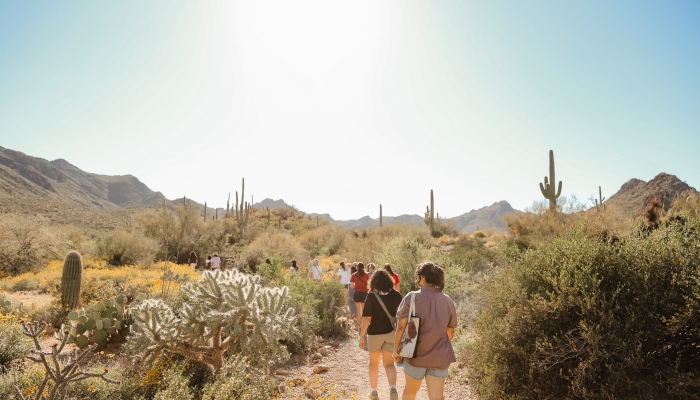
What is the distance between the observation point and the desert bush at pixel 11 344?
596 centimetres

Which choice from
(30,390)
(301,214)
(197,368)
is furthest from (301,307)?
(301,214)

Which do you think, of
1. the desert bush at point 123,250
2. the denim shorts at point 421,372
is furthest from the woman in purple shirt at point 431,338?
the desert bush at point 123,250

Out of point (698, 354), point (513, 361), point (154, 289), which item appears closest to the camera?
point (698, 354)

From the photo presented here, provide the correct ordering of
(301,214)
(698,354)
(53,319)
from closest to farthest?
(698,354), (53,319), (301,214)

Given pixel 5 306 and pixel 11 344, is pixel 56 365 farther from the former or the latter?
pixel 5 306

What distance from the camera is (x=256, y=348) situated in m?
4.55

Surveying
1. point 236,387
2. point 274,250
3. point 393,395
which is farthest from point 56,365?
point 274,250

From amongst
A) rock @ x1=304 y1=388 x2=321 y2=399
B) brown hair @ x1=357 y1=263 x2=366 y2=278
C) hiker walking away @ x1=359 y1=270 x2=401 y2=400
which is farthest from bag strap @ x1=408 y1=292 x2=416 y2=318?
brown hair @ x1=357 y1=263 x2=366 y2=278

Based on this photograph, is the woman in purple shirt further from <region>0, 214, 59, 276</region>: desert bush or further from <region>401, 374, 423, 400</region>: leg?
<region>0, 214, 59, 276</region>: desert bush

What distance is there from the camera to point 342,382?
5.78 meters

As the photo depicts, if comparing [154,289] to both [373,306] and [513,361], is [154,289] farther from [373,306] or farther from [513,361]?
[513,361]

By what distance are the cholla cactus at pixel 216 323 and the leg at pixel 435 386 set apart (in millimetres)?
2041

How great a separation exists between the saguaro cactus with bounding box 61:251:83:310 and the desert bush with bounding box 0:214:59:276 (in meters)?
8.98

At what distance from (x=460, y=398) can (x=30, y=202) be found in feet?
145
